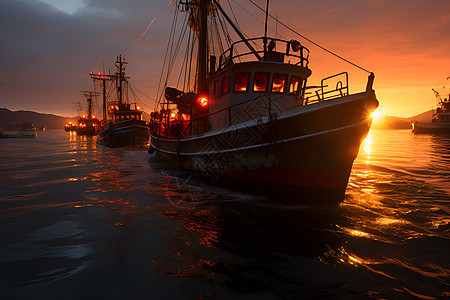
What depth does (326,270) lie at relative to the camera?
349 centimetres

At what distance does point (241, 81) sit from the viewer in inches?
328

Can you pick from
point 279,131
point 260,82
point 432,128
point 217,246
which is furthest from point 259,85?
point 432,128

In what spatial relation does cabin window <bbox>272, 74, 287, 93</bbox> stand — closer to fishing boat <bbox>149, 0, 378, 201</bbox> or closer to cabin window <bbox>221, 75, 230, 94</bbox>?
fishing boat <bbox>149, 0, 378, 201</bbox>

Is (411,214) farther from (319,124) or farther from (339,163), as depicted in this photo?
(319,124)

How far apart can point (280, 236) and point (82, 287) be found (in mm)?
3535

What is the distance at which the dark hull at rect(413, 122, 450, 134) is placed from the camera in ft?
181

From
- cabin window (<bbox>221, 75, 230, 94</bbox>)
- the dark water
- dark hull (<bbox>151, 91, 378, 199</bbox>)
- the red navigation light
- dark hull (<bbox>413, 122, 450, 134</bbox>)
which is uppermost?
dark hull (<bbox>413, 122, 450, 134</bbox>)

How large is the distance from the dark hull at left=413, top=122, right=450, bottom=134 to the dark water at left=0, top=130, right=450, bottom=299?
68.4 meters

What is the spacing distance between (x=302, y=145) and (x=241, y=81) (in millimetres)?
3669

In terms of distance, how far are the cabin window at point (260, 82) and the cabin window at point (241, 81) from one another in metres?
0.34

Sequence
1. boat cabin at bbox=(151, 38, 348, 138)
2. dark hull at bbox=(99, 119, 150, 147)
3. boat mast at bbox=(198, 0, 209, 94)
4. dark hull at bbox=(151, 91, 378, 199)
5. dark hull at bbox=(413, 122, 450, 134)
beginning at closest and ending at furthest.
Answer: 1. dark hull at bbox=(151, 91, 378, 199)
2. boat cabin at bbox=(151, 38, 348, 138)
3. boat mast at bbox=(198, 0, 209, 94)
4. dark hull at bbox=(99, 119, 150, 147)
5. dark hull at bbox=(413, 122, 450, 134)

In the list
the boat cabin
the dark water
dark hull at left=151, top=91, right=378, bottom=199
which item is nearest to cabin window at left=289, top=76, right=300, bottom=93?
the boat cabin

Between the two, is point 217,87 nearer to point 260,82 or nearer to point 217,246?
point 260,82

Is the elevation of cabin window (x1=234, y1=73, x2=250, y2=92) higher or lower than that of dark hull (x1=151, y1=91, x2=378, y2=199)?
higher
